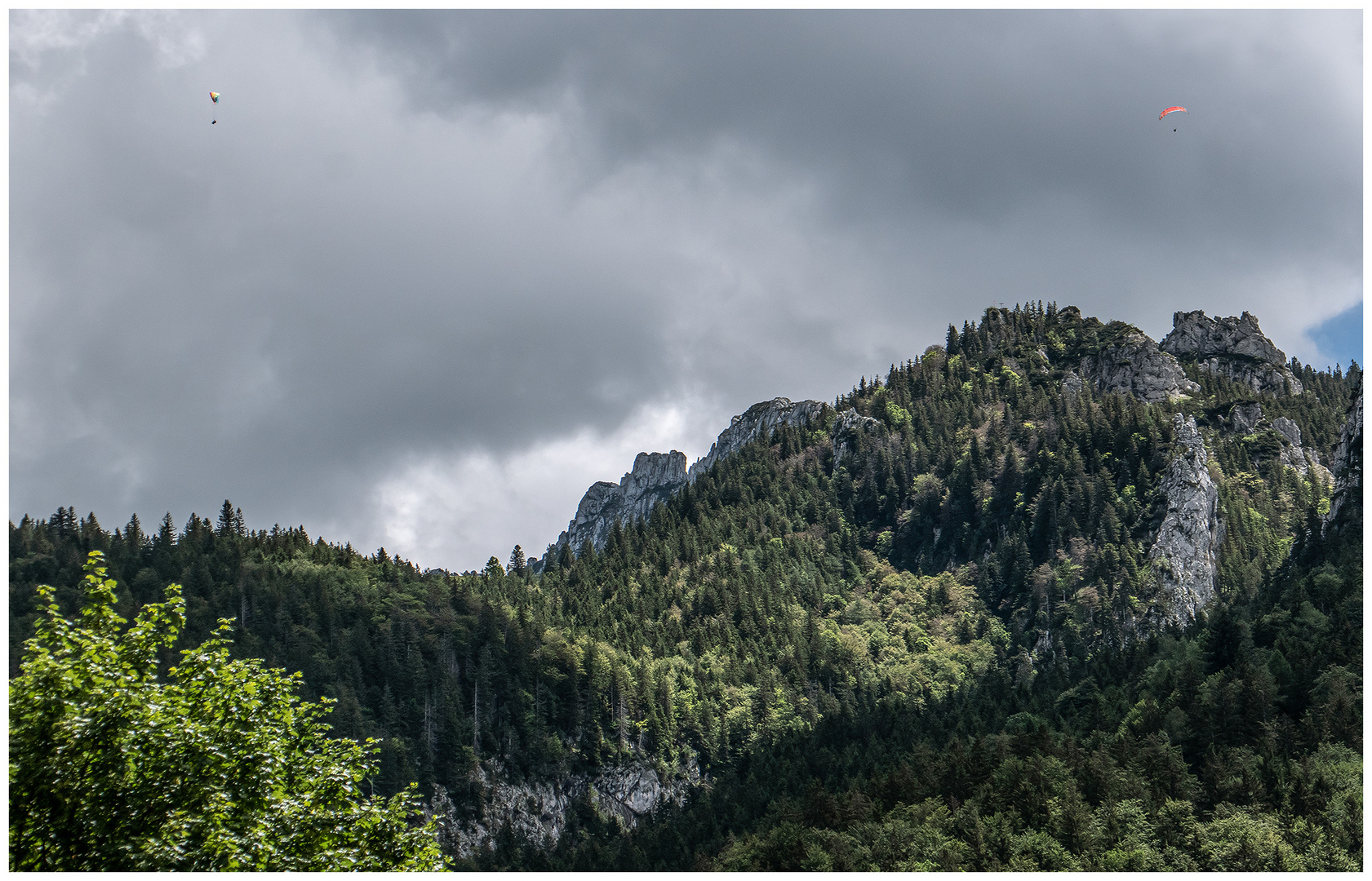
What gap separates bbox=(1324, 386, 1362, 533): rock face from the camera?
158250 millimetres

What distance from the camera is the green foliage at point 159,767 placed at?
30281 millimetres

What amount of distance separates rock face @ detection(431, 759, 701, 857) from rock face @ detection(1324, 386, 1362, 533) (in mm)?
109984

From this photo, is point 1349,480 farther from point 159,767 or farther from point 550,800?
point 159,767

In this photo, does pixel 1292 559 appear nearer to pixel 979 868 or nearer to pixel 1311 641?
pixel 1311 641

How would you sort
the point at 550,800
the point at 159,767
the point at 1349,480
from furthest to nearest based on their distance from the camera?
the point at 550,800, the point at 1349,480, the point at 159,767

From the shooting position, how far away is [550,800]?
186625 millimetres

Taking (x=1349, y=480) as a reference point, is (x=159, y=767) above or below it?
below

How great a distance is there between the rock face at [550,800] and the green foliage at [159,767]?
140074mm

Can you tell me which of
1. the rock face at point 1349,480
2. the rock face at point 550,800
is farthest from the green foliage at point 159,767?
the rock face at point 1349,480

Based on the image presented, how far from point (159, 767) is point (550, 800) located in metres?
163

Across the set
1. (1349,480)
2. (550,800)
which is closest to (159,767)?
(550,800)

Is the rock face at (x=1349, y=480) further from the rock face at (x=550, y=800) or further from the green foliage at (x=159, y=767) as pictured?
the green foliage at (x=159, y=767)

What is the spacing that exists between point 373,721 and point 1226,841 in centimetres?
12757

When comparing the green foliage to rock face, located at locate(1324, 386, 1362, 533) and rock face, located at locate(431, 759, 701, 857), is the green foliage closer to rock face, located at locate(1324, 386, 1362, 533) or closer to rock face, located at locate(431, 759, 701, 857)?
rock face, located at locate(431, 759, 701, 857)
